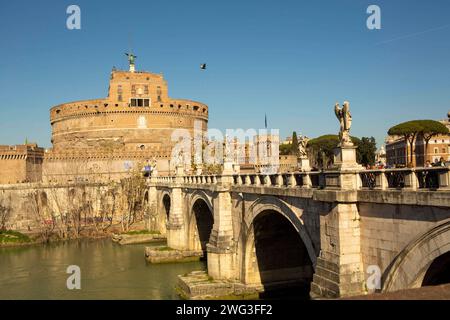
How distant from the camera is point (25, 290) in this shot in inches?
1043

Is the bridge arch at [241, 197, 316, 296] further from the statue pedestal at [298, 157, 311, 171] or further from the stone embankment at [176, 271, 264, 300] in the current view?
the statue pedestal at [298, 157, 311, 171]

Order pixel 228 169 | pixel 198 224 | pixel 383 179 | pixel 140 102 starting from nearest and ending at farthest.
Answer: pixel 383 179
pixel 228 169
pixel 198 224
pixel 140 102

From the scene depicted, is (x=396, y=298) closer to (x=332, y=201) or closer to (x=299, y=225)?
(x=332, y=201)

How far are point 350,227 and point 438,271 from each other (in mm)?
2448

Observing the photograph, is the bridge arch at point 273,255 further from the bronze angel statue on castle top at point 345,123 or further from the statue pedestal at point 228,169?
the bronze angel statue on castle top at point 345,123

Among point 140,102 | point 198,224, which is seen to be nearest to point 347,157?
point 198,224

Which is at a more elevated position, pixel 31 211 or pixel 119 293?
pixel 31 211

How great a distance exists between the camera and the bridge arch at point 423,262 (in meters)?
8.62

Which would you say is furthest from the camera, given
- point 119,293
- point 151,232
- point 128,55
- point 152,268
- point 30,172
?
point 128,55

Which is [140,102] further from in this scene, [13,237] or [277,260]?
[277,260]

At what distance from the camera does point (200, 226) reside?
3344 cm

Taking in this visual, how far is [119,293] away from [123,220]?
78.1 ft

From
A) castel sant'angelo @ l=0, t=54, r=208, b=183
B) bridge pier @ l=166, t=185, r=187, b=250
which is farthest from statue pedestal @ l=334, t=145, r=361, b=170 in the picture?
castel sant'angelo @ l=0, t=54, r=208, b=183
